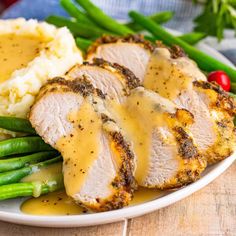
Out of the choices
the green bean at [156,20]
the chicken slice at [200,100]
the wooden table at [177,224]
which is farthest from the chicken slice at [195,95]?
the green bean at [156,20]

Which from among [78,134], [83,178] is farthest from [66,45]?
[83,178]

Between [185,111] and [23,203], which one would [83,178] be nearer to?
[23,203]

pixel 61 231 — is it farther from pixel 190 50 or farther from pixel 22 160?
pixel 190 50

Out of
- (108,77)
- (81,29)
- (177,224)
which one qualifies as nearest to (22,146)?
(108,77)

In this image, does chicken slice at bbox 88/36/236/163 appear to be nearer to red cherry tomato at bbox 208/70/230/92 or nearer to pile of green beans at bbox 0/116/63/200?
red cherry tomato at bbox 208/70/230/92

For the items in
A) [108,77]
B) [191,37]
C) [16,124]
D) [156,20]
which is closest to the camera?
[16,124]

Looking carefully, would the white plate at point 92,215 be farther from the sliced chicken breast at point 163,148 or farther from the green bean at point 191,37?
the green bean at point 191,37
